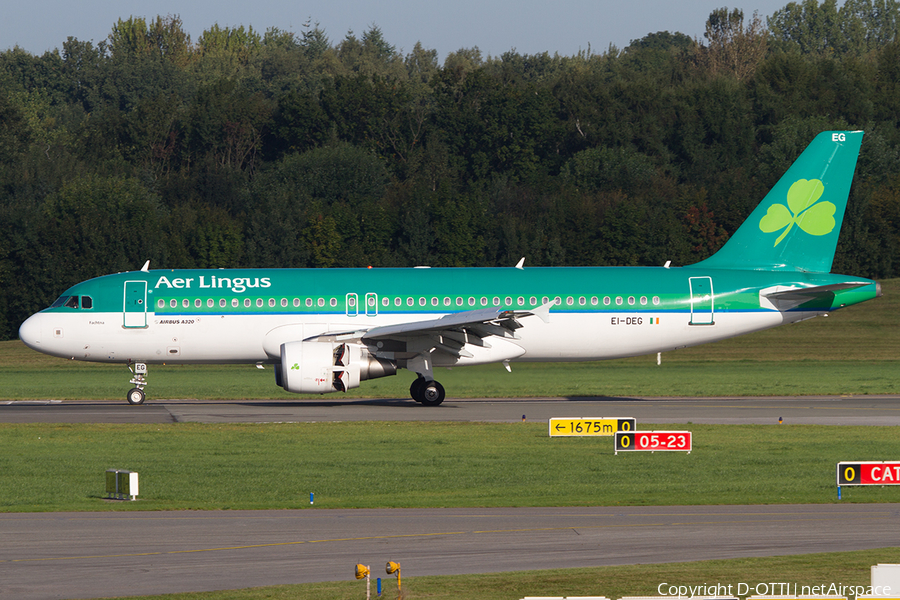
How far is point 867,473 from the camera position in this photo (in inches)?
781

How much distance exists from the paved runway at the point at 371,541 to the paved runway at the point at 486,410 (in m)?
14.5

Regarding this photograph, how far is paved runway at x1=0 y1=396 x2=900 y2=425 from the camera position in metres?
33.2

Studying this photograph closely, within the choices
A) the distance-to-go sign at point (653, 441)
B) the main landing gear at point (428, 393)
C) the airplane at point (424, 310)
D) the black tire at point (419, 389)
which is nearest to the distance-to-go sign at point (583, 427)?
the distance-to-go sign at point (653, 441)

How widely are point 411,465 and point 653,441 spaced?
18.5ft

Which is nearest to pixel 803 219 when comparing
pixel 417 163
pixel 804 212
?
pixel 804 212

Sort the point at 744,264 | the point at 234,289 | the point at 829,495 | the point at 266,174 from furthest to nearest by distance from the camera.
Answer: the point at 266,174 < the point at 744,264 < the point at 234,289 < the point at 829,495

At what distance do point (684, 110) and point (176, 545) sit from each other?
345 ft

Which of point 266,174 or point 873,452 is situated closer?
point 873,452

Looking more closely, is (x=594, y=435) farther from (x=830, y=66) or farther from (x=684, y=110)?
(x=830, y=66)

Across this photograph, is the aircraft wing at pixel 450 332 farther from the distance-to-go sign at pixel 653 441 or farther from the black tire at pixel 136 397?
the distance-to-go sign at pixel 653 441

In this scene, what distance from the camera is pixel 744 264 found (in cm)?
4062

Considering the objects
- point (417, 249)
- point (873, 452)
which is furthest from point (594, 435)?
point (417, 249)

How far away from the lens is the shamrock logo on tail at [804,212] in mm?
40656

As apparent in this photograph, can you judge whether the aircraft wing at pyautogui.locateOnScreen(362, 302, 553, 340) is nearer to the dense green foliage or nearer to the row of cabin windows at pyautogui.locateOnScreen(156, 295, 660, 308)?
the row of cabin windows at pyautogui.locateOnScreen(156, 295, 660, 308)
